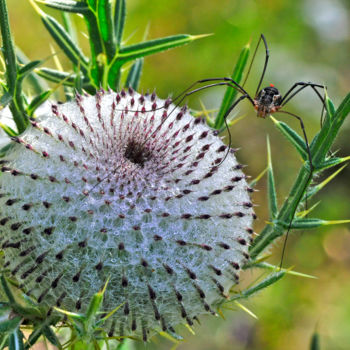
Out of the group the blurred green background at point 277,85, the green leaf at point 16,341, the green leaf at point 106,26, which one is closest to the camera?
the green leaf at point 16,341

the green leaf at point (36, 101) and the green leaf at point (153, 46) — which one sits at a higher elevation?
the green leaf at point (153, 46)

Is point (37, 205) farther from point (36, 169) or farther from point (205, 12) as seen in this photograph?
point (205, 12)

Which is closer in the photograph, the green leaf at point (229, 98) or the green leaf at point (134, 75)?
the green leaf at point (229, 98)

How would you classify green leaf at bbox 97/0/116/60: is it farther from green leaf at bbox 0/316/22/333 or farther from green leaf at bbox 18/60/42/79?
green leaf at bbox 0/316/22/333

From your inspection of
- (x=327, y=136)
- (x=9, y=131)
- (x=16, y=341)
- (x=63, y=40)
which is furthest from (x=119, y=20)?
(x=16, y=341)

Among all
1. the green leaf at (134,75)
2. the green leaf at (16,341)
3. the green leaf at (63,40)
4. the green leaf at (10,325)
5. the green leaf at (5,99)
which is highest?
the green leaf at (134,75)

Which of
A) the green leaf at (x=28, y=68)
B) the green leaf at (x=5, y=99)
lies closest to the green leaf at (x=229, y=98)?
the green leaf at (x=28, y=68)

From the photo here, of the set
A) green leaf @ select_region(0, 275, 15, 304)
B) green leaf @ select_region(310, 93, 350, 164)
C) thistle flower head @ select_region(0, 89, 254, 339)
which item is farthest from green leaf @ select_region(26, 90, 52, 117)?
green leaf @ select_region(310, 93, 350, 164)

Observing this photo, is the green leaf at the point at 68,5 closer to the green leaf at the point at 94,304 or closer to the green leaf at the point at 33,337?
the green leaf at the point at 94,304

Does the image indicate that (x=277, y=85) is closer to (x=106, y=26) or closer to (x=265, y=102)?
(x=265, y=102)
